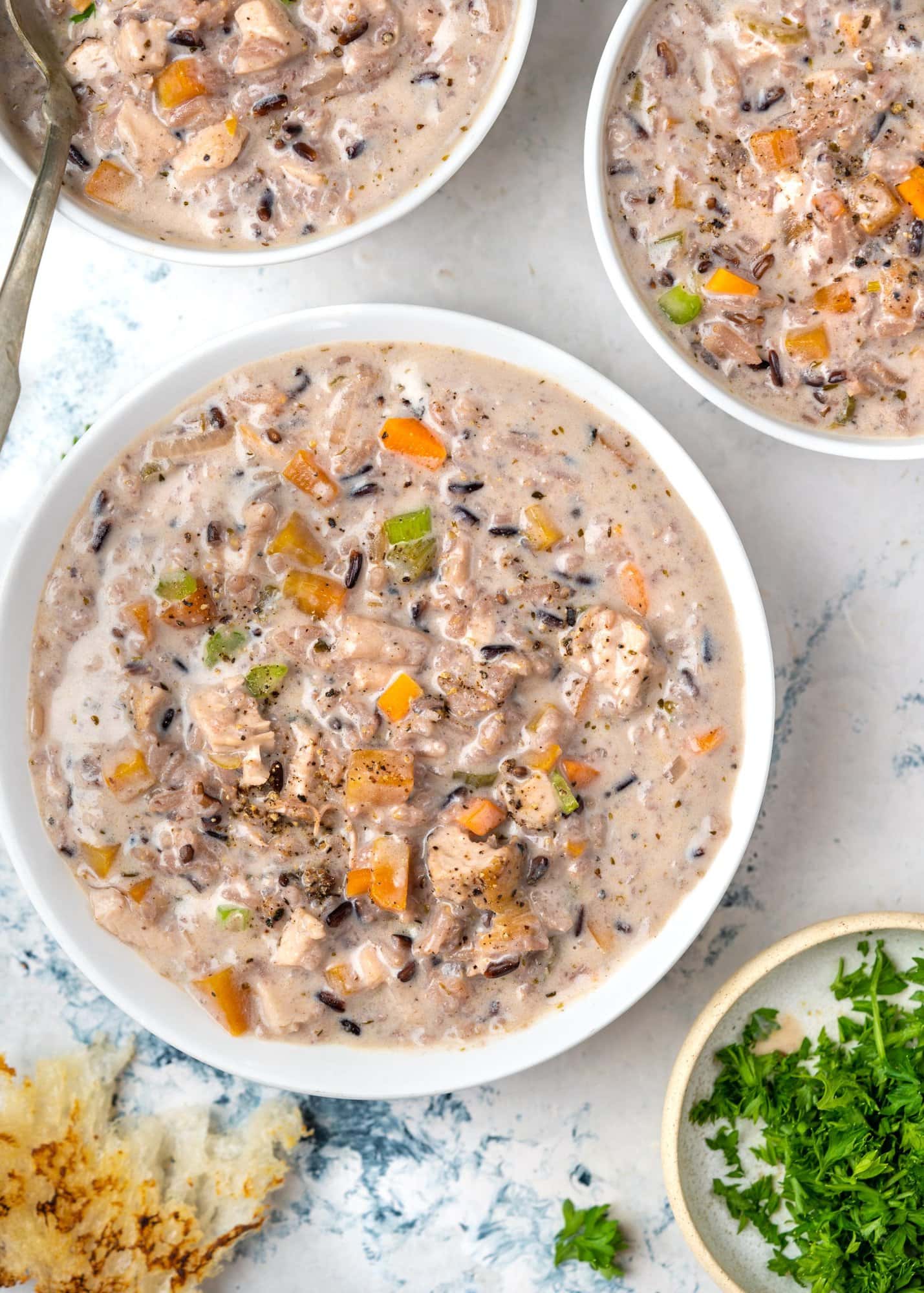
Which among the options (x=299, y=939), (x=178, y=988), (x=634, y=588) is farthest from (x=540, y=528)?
(x=178, y=988)

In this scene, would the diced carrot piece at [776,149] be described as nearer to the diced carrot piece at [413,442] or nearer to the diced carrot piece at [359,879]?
the diced carrot piece at [413,442]

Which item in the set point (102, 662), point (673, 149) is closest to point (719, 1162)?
point (102, 662)

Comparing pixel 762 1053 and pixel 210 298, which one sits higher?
pixel 210 298

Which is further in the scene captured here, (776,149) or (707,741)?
(707,741)

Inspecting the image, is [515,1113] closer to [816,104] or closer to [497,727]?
[497,727]

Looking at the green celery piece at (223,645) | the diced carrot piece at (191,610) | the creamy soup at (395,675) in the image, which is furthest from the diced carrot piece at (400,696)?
the diced carrot piece at (191,610)

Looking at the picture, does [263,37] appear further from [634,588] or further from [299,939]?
[299,939]

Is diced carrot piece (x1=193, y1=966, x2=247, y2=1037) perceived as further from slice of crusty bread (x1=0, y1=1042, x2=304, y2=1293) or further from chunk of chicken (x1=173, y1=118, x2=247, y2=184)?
chunk of chicken (x1=173, y1=118, x2=247, y2=184)
